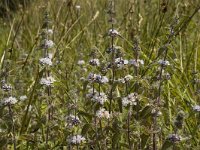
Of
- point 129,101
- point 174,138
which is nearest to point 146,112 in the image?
point 129,101

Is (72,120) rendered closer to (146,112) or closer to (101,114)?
(101,114)

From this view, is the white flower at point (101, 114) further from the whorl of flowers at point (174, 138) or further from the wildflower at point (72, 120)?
the whorl of flowers at point (174, 138)

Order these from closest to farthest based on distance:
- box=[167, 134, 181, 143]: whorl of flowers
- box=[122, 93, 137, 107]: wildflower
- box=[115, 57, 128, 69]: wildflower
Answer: box=[167, 134, 181, 143]: whorl of flowers → box=[122, 93, 137, 107]: wildflower → box=[115, 57, 128, 69]: wildflower

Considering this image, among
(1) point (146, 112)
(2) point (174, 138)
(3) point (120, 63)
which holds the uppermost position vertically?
(3) point (120, 63)

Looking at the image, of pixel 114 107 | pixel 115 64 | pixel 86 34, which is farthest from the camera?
pixel 86 34

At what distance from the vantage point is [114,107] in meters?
1.95

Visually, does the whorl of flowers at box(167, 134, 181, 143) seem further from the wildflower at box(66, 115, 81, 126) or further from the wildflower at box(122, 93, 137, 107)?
the wildflower at box(66, 115, 81, 126)

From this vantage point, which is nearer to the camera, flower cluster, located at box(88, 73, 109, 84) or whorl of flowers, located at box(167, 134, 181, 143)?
whorl of flowers, located at box(167, 134, 181, 143)

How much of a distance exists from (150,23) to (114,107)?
184cm

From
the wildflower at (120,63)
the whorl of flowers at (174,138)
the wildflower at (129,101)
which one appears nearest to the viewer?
the whorl of flowers at (174,138)

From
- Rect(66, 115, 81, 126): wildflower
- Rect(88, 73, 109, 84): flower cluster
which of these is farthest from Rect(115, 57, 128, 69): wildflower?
Rect(66, 115, 81, 126): wildflower

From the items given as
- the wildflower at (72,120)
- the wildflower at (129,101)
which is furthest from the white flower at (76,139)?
the wildflower at (129,101)

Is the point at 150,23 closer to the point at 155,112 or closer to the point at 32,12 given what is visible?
the point at 32,12

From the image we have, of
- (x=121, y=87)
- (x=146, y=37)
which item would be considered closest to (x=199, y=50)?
(x=146, y=37)
